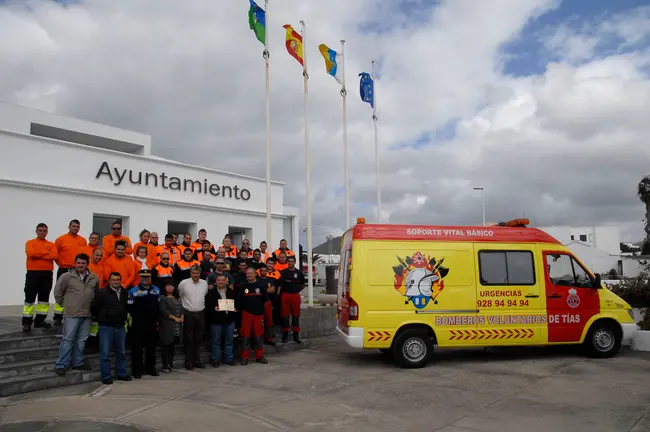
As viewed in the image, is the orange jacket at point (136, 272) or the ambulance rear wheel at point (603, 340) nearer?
the orange jacket at point (136, 272)

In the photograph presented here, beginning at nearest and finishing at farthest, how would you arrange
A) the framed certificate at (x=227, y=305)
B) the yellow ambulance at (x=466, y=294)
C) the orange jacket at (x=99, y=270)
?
1. the orange jacket at (x=99, y=270)
2. the yellow ambulance at (x=466, y=294)
3. the framed certificate at (x=227, y=305)

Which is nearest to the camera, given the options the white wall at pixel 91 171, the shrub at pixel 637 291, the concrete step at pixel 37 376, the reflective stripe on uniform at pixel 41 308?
the concrete step at pixel 37 376

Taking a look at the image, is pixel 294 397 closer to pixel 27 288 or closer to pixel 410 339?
pixel 410 339

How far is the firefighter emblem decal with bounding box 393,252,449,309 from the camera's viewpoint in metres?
9.15

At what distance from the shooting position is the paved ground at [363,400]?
5.79m

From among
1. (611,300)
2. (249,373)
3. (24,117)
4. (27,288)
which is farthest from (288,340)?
(24,117)

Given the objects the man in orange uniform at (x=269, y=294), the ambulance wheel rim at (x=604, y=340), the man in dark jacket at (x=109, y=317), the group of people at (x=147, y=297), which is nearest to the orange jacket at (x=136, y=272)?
the group of people at (x=147, y=297)

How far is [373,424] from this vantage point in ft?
19.0

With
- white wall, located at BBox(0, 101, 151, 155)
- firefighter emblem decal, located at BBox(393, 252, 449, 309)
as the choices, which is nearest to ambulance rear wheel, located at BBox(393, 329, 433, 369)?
firefighter emblem decal, located at BBox(393, 252, 449, 309)

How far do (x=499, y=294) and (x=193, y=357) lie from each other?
5.64 metres

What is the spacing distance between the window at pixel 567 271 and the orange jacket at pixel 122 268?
24.6 ft

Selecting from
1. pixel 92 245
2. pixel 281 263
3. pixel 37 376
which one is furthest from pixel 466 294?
pixel 37 376

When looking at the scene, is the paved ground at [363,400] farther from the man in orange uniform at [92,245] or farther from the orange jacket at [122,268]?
the man in orange uniform at [92,245]

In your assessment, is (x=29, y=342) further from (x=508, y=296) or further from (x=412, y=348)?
(x=508, y=296)
